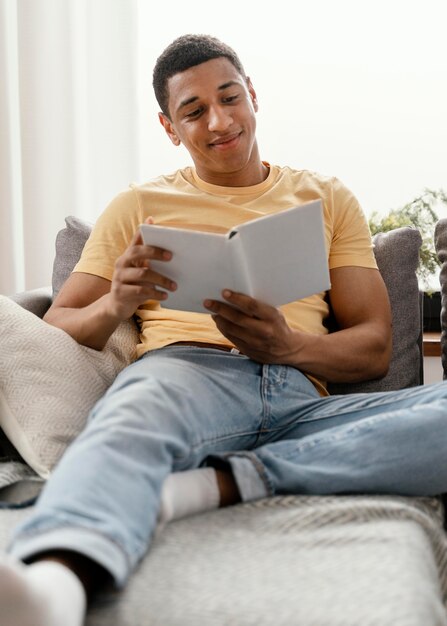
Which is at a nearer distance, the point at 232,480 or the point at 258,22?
the point at 232,480

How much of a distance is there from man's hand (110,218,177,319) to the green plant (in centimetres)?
120

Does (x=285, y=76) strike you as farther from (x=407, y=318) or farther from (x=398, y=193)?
(x=407, y=318)

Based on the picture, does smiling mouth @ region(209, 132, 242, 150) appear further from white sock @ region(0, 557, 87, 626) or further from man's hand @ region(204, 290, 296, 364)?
white sock @ region(0, 557, 87, 626)

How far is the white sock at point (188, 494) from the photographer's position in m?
1.20

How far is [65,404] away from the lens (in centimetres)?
159

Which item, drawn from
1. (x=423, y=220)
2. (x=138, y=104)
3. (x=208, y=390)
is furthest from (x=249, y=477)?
(x=138, y=104)

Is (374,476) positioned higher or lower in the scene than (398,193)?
lower

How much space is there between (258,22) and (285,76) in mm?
204

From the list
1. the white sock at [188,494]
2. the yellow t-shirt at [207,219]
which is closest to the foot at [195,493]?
the white sock at [188,494]

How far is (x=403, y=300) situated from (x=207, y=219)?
19.4 inches

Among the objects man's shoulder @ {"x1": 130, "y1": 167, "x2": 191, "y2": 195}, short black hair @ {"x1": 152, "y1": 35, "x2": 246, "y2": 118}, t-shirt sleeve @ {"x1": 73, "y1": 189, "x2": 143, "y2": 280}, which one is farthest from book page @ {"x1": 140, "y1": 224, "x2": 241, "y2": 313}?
short black hair @ {"x1": 152, "y1": 35, "x2": 246, "y2": 118}

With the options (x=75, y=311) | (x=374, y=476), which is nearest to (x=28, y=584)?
(x=374, y=476)

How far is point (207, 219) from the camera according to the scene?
1940 millimetres

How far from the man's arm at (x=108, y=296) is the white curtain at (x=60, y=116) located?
966mm
